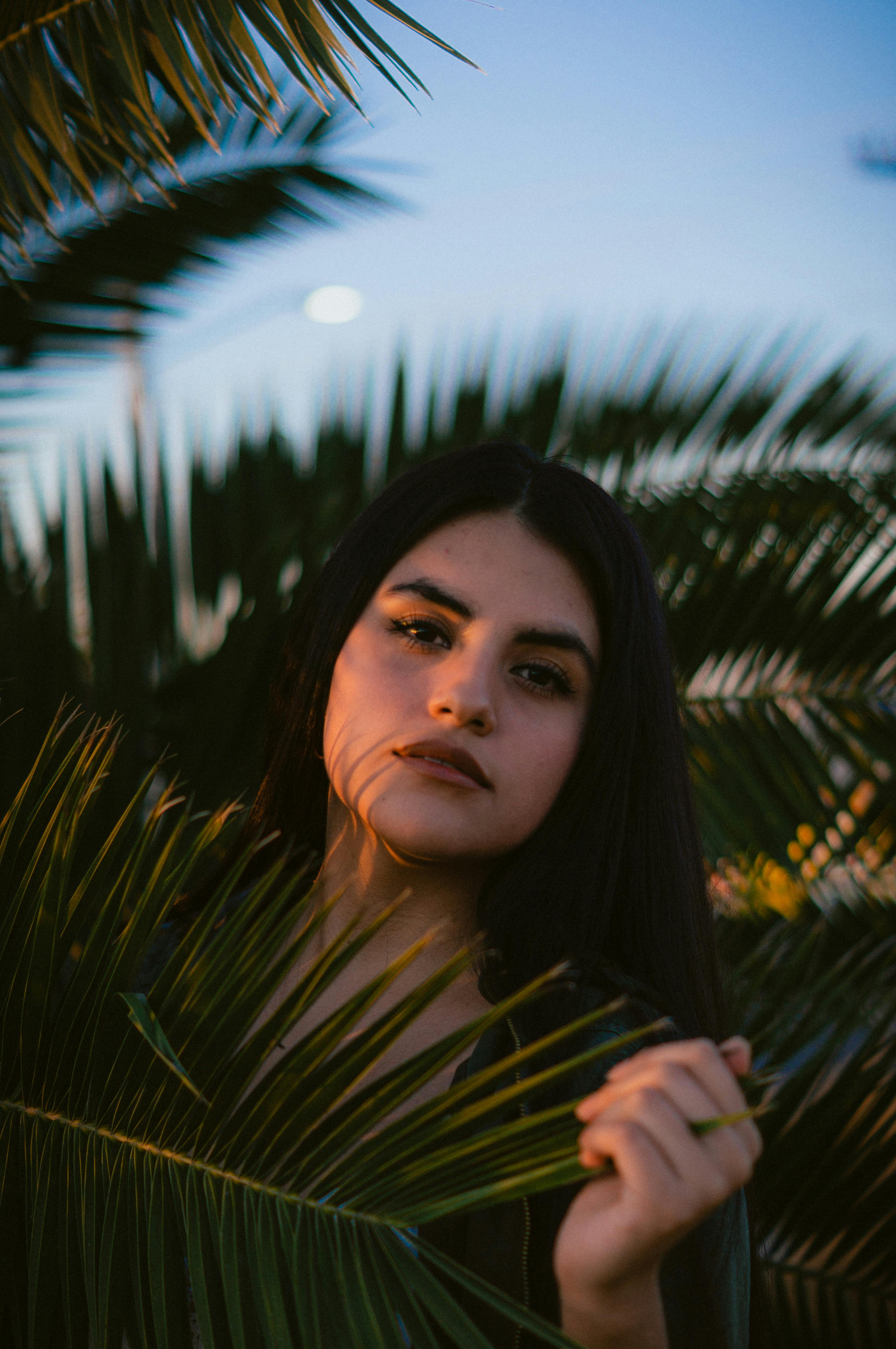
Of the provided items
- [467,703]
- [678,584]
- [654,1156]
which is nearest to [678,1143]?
[654,1156]

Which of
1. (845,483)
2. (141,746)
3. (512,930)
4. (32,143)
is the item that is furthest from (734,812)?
(32,143)

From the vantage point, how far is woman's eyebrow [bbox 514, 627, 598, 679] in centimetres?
139

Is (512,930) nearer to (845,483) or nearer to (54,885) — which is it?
(54,885)

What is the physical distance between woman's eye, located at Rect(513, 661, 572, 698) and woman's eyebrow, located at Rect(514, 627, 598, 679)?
3cm

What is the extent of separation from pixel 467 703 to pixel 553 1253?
0.61 meters

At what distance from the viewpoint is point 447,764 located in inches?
51.5

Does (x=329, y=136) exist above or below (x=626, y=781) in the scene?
above

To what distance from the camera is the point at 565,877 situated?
1.43m

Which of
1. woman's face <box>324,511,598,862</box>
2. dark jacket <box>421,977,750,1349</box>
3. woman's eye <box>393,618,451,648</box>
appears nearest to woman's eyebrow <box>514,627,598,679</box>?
woman's face <box>324,511,598,862</box>

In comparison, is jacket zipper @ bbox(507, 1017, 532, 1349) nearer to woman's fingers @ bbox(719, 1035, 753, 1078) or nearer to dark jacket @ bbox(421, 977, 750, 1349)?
dark jacket @ bbox(421, 977, 750, 1349)

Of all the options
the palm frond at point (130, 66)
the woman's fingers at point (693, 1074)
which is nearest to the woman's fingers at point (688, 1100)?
the woman's fingers at point (693, 1074)

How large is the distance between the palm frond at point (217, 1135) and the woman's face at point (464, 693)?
1.34 ft

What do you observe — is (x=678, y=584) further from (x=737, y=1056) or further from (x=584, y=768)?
(x=737, y=1056)

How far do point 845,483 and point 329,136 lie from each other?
147 centimetres
